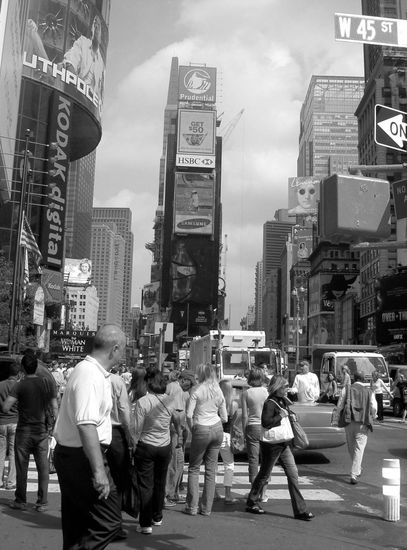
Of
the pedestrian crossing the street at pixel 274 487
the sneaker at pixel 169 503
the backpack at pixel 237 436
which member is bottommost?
the pedestrian crossing the street at pixel 274 487

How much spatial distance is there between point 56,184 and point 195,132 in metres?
83.1

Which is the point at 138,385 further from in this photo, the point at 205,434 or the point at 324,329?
the point at 324,329

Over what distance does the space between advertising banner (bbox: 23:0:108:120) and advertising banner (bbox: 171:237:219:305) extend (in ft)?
224

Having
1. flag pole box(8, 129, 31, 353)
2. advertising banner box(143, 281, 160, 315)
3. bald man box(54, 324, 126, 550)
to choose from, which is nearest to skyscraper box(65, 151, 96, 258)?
advertising banner box(143, 281, 160, 315)

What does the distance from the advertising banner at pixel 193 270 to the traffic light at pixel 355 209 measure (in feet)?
404

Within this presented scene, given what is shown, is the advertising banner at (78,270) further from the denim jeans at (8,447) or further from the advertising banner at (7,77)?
the denim jeans at (8,447)

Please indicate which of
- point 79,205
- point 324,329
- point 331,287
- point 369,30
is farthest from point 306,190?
point 369,30

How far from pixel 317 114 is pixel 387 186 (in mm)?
197953

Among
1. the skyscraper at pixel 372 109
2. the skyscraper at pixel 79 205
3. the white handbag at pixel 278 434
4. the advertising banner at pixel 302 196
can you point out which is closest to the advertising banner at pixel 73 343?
the skyscraper at pixel 372 109

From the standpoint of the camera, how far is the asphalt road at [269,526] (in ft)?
20.4

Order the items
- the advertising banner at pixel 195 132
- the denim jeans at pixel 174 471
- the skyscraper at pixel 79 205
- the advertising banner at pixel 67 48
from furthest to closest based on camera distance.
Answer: the skyscraper at pixel 79 205 < the advertising banner at pixel 195 132 < the advertising banner at pixel 67 48 < the denim jeans at pixel 174 471

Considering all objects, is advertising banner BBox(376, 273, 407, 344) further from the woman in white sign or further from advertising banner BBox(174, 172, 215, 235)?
advertising banner BBox(174, 172, 215, 235)

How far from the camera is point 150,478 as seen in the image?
6711mm

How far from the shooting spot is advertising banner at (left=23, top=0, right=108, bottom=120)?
53031mm
